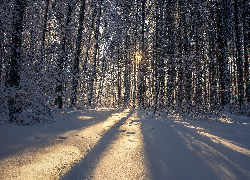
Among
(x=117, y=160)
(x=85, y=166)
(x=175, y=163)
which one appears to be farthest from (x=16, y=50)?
(x=175, y=163)

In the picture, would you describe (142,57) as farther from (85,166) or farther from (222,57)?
(85,166)

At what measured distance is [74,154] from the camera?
1.87 m

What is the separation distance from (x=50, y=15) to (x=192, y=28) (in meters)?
10.1

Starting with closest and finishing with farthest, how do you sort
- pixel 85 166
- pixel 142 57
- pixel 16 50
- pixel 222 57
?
pixel 85 166, pixel 16 50, pixel 222 57, pixel 142 57

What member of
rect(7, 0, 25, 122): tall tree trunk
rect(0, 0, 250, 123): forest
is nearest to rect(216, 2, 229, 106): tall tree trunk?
rect(0, 0, 250, 123): forest

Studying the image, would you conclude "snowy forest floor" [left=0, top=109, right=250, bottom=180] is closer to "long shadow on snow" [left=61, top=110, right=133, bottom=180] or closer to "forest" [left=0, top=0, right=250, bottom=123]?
"long shadow on snow" [left=61, top=110, right=133, bottom=180]

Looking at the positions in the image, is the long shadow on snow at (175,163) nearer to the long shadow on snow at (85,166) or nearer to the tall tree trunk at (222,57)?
the long shadow on snow at (85,166)

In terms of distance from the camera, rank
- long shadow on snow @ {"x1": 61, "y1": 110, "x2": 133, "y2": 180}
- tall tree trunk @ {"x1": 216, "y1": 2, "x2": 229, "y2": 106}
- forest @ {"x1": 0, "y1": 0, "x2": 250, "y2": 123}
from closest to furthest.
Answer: long shadow on snow @ {"x1": 61, "y1": 110, "x2": 133, "y2": 180} → forest @ {"x1": 0, "y1": 0, "x2": 250, "y2": 123} → tall tree trunk @ {"x1": 216, "y1": 2, "x2": 229, "y2": 106}

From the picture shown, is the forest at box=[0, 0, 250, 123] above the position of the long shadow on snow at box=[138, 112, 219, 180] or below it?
above

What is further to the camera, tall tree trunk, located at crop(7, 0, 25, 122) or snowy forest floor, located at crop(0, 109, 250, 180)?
tall tree trunk, located at crop(7, 0, 25, 122)

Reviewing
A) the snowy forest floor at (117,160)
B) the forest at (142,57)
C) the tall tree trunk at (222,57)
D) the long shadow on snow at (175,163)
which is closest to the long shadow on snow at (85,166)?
the snowy forest floor at (117,160)

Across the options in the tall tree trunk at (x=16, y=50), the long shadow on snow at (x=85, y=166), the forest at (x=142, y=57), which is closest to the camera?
the long shadow on snow at (x=85, y=166)

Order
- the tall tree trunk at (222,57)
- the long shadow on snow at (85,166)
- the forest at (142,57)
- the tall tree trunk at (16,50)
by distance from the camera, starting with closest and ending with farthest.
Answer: the long shadow on snow at (85,166), the tall tree trunk at (16,50), the forest at (142,57), the tall tree trunk at (222,57)

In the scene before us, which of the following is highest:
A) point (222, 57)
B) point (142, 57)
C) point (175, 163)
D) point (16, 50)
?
point (142, 57)
